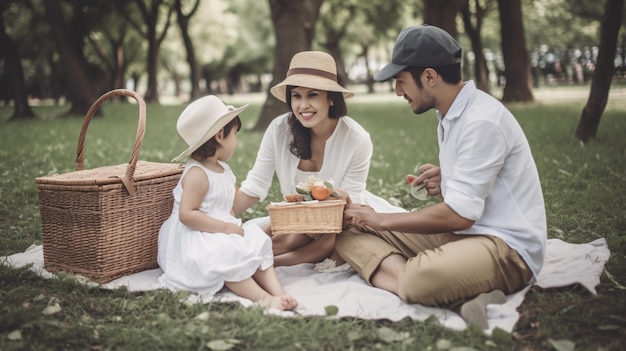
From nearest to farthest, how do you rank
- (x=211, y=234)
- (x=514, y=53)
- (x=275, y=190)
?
1. (x=211, y=234)
2. (x=275, y=190)
3. (x=514, y=53)

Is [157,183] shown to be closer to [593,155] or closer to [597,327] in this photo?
[597,327]

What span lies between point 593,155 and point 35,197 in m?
7.34

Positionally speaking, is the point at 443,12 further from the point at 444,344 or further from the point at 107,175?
the point at 444,344

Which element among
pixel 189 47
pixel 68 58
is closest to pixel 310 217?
pixel 68 58

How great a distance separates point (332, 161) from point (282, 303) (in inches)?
55.7

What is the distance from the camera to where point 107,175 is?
3959 mm

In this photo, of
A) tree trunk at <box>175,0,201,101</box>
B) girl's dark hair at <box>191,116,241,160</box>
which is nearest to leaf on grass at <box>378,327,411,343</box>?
girl's dark hair at <box>191,116,241,160</box>

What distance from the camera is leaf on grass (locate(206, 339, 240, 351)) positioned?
9.05ft

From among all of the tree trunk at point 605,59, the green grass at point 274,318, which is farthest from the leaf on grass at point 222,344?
the tree trunk at point 605,59

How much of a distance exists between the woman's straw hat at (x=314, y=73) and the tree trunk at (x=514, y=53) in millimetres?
16527

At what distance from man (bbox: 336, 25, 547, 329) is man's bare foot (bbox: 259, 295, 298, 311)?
2.15ft

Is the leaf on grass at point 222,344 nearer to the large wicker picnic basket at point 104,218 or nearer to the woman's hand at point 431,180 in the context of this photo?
the large wicker picnic basket at point 104,218

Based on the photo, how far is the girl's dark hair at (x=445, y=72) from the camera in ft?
11.0

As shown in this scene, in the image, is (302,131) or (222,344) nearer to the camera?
(222,344)
